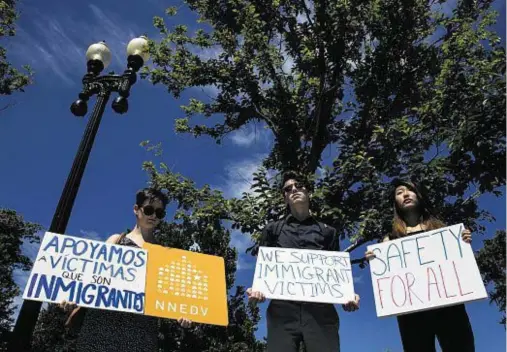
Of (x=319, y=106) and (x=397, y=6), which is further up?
(x=397, y=6)

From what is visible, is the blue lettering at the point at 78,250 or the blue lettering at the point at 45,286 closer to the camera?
the blue lettering at the point at 45,286

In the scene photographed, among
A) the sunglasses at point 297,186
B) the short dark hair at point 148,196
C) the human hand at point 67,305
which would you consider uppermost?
the sunglasses at point 297,186

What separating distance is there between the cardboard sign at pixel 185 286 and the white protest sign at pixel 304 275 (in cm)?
37

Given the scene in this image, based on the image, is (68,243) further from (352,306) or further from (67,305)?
(352,306)

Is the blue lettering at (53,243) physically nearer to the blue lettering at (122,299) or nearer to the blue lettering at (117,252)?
the blue lettering at (117,252)

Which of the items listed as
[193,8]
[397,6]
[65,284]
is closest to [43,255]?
[65,284]

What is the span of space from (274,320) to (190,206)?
5452 mm

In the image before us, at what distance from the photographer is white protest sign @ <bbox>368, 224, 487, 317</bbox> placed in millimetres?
3109

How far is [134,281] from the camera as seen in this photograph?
333 centimetres

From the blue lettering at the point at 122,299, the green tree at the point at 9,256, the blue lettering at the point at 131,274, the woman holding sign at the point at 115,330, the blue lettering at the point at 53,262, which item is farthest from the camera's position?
the green tree at the point at 9,256

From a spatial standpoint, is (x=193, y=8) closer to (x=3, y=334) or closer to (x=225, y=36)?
(x=225, y=36)

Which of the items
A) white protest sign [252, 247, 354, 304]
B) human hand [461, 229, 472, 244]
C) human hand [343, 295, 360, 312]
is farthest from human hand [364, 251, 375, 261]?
human hand [461, 229, 472, 244]

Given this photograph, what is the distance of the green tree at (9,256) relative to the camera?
55.6 ft

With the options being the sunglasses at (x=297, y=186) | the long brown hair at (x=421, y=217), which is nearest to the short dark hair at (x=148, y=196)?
the sunglasses at (x=297, y=186)
